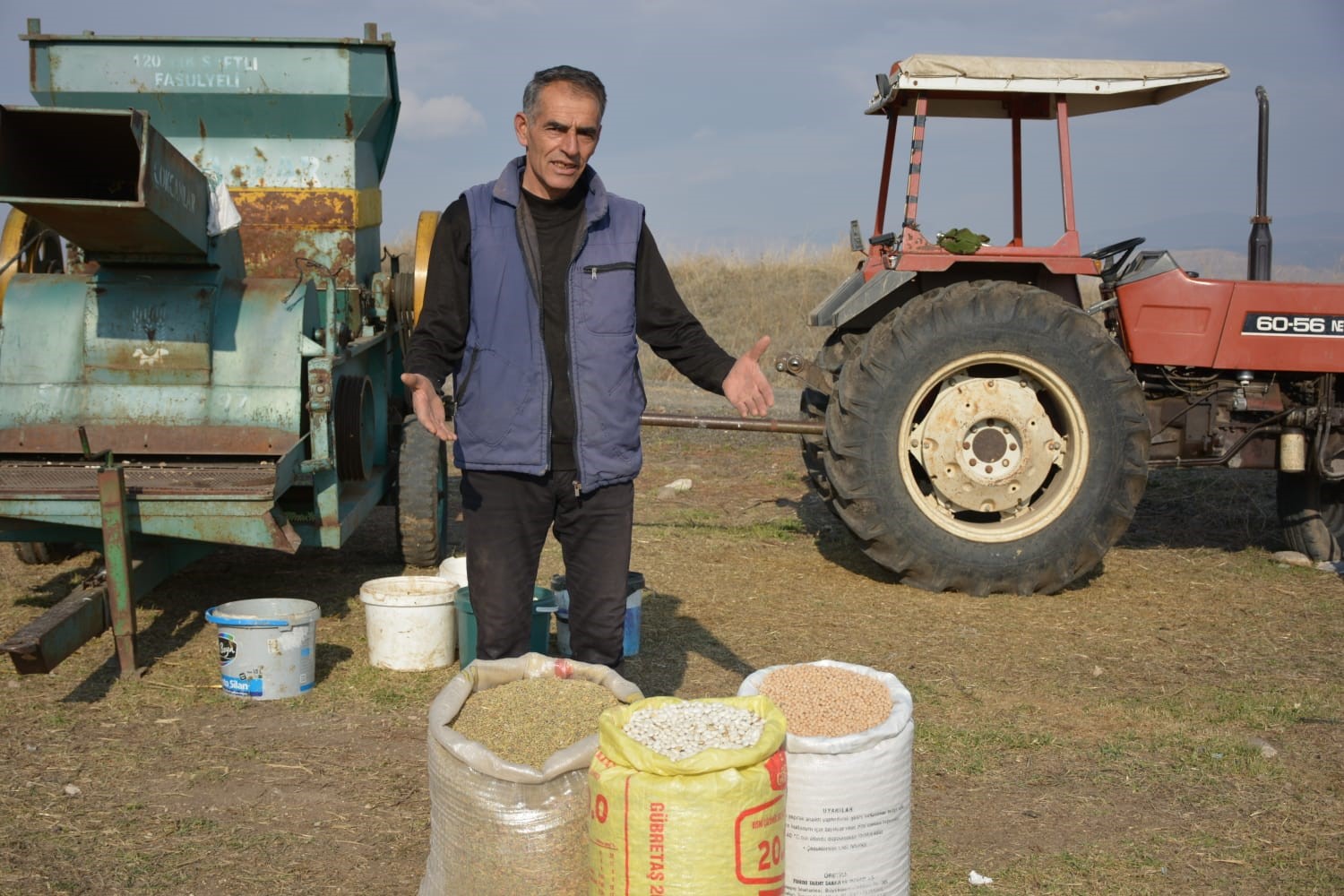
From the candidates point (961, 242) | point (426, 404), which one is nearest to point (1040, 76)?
point (961, 242)

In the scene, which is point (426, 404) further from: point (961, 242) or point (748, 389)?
point (961, 242)

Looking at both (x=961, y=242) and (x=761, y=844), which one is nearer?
(x=761, y=844)

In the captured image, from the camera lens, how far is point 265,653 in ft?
15.5

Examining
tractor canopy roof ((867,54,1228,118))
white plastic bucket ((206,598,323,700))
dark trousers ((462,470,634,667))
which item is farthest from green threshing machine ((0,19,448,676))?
tractor canopy roof ((867,54,1228,118))

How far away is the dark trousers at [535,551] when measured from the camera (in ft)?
11.0

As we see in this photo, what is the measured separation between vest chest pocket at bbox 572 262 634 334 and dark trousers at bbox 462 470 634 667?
41cm

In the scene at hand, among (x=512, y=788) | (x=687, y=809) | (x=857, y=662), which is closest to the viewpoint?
(x=687, y=809)

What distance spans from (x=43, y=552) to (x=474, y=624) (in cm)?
307

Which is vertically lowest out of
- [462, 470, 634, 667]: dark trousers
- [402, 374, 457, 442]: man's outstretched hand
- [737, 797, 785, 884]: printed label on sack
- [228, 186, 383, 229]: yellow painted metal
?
[737, 797, 785, 884]: printed label on sack

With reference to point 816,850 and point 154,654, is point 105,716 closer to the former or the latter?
point 154,654

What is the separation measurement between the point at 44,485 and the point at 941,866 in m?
3.62

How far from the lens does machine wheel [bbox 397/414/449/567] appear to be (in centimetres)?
648

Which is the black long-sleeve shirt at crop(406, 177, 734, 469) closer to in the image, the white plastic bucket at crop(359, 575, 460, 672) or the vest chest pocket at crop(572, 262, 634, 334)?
the vest chest pocket at crop(572, 262, 634, 334)

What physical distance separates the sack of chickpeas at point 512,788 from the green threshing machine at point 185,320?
7.81ft
